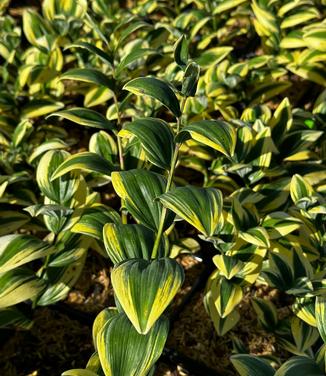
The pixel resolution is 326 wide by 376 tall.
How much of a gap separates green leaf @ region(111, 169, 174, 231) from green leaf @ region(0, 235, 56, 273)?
293mm

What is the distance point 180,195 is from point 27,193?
2.58ft

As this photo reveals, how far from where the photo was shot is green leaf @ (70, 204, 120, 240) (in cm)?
145

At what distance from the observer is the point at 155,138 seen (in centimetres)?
125

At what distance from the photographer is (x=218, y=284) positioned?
1.60 metres

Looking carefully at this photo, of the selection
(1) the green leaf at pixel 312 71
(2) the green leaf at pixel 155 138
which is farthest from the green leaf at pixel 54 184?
(1) the green leaf at pixel 312 71

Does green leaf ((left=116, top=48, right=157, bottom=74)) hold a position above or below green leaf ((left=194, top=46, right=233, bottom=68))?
above

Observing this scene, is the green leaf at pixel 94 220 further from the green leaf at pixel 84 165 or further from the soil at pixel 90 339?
the soil at pixel 90 339

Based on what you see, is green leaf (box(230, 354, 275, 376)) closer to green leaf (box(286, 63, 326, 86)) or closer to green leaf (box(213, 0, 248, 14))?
green leaf (box(286, 63, 326, 86))

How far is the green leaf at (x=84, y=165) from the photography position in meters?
1.42

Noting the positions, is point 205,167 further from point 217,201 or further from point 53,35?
point 53,35

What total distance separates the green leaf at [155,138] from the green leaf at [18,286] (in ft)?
1.65

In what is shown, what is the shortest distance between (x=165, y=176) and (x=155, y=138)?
415mm

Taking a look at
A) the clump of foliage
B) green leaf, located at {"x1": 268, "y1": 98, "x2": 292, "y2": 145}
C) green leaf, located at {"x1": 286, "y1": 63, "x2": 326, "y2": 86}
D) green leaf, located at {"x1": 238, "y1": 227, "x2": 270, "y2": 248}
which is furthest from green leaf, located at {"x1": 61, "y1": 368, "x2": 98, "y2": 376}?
green leaf, located at {"x1": 286, "y1": 63, "x2": 326, "y2": 86}

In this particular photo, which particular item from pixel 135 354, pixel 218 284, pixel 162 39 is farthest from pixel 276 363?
pixel 162 39
